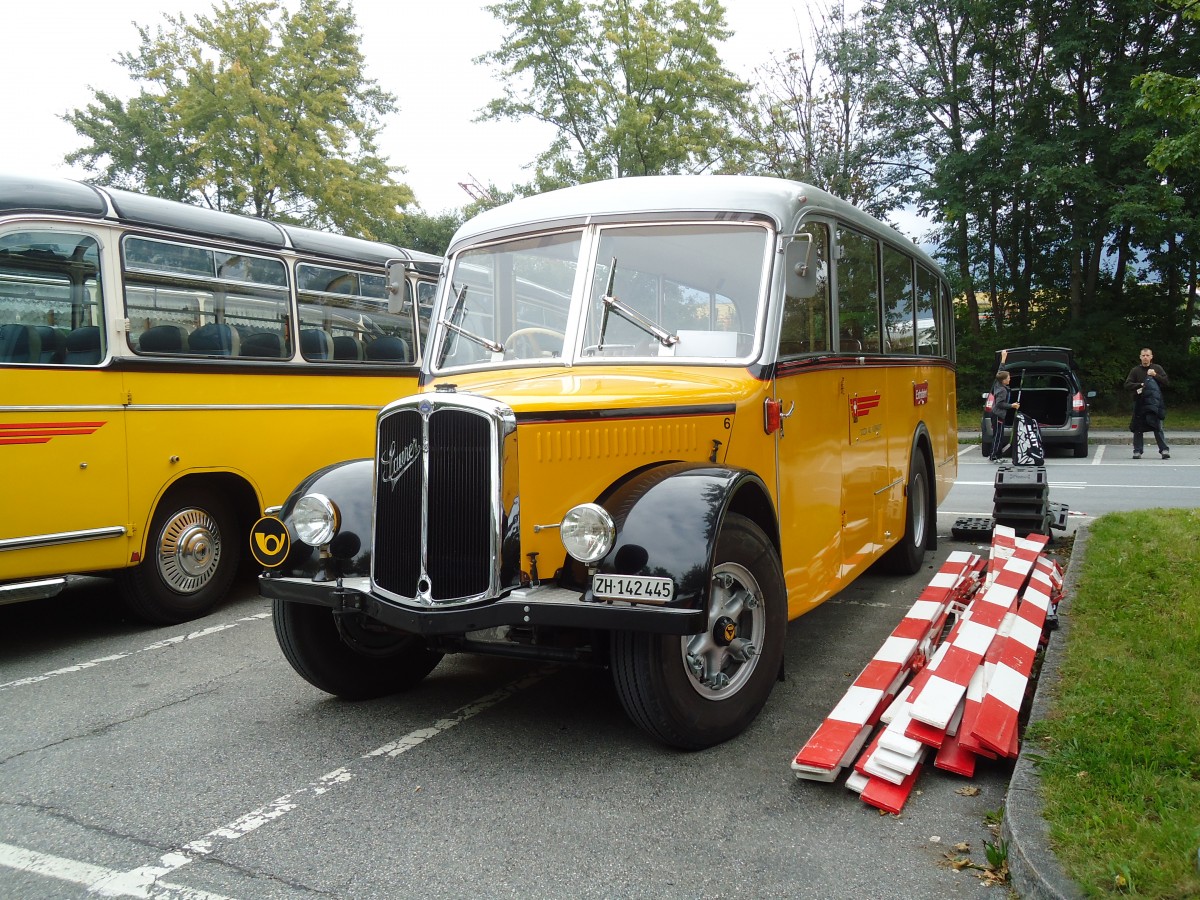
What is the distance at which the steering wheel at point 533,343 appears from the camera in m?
5.03

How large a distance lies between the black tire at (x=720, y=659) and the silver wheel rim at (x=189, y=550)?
4400 mm

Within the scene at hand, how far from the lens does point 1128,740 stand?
3596 mm

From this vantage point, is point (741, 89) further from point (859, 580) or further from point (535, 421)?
point (535, 421)

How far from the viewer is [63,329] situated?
6.30m

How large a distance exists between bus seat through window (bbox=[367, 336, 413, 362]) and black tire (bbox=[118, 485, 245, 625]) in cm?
210

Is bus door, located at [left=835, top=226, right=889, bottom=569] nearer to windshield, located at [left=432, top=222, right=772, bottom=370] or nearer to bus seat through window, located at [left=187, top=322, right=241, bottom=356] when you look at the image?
windshield, located at [left=432, top=222, right=772, bottom=370]

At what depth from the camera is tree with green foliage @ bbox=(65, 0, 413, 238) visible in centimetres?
2339

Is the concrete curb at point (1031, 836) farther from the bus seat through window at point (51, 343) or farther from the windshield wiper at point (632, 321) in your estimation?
the bus seat through window at point (51, 343)

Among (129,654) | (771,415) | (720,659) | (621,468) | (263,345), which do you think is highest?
(263,345)

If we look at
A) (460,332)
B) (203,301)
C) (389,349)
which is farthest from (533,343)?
(389,349)

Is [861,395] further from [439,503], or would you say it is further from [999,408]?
[999,408]

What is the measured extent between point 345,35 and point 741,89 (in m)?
10.7

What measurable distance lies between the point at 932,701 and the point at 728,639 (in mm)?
855

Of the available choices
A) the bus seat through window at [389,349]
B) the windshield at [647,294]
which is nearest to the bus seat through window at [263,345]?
the bus seat through window at [389,349]
